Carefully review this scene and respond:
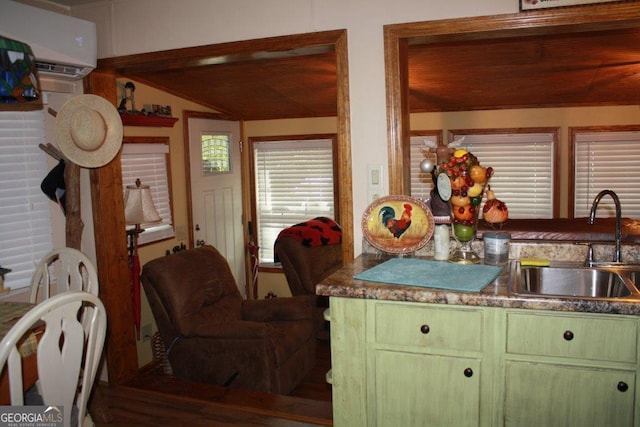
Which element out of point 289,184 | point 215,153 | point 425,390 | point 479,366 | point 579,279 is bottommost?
point 425,390

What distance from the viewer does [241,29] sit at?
2.95 meters

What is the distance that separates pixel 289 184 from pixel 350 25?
9.64ft

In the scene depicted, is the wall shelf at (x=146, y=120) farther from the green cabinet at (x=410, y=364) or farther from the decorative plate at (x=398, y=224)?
the green cabinet at (x=410, y=364)

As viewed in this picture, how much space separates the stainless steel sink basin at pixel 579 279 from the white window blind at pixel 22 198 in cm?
285

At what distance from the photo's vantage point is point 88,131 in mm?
3213

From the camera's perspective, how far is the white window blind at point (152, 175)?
409cm

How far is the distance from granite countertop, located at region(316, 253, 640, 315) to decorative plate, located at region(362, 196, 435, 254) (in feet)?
1.06

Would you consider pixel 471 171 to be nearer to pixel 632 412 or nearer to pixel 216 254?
pixel 632 412

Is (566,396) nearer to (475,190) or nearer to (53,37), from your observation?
(475,190)

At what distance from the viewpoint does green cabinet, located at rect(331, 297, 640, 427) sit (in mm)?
1858

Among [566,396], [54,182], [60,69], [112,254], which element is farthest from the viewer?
[112,254]

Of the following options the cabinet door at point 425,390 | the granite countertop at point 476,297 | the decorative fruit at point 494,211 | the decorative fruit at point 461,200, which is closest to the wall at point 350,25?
the decorative fruit at point 461,200

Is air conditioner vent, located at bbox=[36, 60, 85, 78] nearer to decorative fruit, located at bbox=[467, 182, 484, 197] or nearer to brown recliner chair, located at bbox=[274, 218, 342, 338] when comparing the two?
brown recliner chair, located at bbox=[274, 218, 342, 338]

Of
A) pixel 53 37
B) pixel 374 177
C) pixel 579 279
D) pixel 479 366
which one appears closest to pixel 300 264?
pixel 374 177
